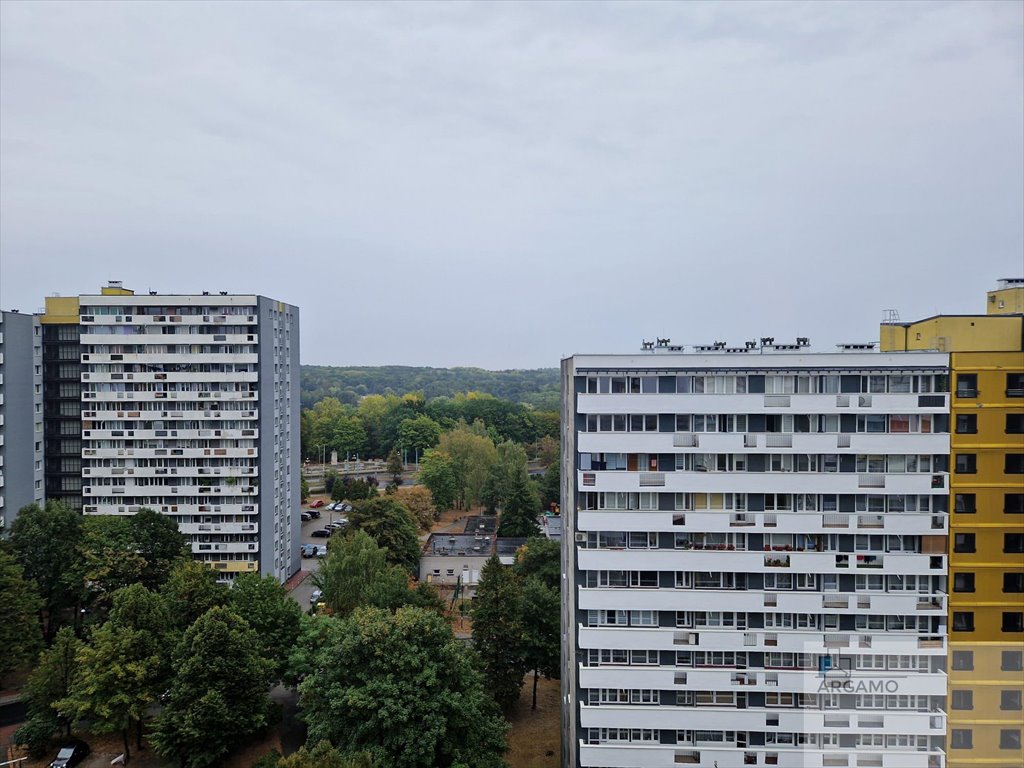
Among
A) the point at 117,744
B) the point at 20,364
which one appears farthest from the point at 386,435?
the point at 117,744

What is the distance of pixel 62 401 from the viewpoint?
41.3 m

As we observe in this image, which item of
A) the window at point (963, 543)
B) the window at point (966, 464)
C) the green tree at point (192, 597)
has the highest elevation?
the window at point (966, 464)

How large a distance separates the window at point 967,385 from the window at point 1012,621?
276 inches

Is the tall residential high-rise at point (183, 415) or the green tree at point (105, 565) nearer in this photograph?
the green tree at point (105, 565)

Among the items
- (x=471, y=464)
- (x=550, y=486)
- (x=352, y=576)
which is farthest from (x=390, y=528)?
(x=550, y=486)

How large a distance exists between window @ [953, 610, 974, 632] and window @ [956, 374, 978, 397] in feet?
23.1

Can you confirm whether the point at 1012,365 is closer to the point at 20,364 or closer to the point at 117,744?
the point at 117,744

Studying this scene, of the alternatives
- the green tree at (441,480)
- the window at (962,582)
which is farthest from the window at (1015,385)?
the green tree at (441,480)

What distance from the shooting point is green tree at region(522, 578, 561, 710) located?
1153 inches

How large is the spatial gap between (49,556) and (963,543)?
42.0 m

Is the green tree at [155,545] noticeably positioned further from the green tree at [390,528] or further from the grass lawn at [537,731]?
the grass lawn at [537,731]

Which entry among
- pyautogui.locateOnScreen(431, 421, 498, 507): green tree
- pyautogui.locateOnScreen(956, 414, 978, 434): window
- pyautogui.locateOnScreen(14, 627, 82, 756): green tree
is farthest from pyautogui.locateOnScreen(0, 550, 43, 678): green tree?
pyautogui.locateOnScreen(431, 421, 498, 507): green tree

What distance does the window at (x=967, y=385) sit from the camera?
65.8ft

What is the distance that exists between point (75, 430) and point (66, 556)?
36.1 feet
